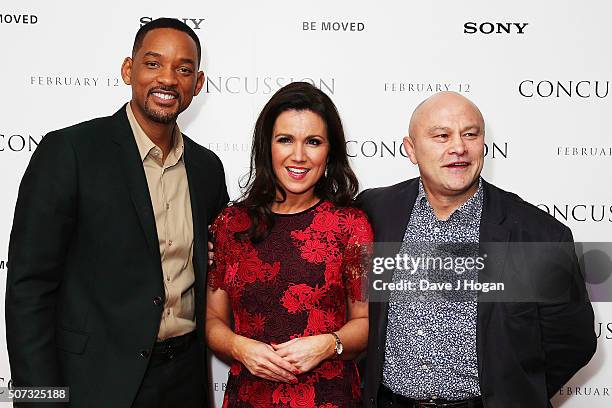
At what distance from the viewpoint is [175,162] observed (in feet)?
7.08

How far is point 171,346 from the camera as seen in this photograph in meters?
2.08

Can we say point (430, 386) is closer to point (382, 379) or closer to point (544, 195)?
point (382, 379)

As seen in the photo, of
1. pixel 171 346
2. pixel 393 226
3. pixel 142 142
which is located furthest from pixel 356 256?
pixel 142 142

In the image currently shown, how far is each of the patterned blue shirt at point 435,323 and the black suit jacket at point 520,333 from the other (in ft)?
0.11

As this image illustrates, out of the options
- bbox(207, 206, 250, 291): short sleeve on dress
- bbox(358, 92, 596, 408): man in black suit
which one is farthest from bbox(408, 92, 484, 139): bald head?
bbox(207, 206, 250, 291): short sleeve on dress

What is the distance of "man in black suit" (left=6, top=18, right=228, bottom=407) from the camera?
6.06ft

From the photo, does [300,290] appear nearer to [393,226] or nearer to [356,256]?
[356,256]

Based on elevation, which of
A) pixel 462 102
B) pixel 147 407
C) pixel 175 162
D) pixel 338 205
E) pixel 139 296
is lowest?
pixel 147 407

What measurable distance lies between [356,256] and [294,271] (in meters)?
0.21

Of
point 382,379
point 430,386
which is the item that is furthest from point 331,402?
point 430,386

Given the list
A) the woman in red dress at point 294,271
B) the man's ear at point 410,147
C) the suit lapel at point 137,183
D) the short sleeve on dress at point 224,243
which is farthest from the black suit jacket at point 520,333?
the suit lapel at point 137,183

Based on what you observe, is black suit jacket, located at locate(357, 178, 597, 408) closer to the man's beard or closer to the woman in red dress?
the woman in red dress

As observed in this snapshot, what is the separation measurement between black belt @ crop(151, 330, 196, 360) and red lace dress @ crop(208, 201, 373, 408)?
0.18 meters

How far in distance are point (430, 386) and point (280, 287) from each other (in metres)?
0.55
